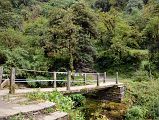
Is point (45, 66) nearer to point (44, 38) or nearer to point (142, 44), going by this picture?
point (44, 38)

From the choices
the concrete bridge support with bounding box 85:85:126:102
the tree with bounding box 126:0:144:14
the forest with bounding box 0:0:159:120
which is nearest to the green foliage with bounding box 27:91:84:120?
the forest with bounding box 0:0:159:120

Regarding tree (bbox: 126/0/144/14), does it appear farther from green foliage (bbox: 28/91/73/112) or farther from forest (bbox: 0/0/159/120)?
green foliage (bbox: 28/91/73/112)

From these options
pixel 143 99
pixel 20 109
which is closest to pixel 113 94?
→ pixel 143 99

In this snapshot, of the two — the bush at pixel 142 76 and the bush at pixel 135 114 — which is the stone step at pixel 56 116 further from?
the bush at pixel 142 76

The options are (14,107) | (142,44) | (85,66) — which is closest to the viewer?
(14,107)

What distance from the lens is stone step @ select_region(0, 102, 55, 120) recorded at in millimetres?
7624

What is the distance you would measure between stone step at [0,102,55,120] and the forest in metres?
9.16

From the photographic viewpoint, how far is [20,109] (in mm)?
8625

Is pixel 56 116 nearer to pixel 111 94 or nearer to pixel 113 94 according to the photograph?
pixel 113 94

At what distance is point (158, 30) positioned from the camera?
109 feet

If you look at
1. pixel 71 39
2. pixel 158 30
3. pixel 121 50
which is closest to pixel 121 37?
pixel 121 50

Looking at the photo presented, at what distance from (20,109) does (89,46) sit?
20.3 m

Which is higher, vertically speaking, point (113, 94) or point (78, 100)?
point (113, 94)

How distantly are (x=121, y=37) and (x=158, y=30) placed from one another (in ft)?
15.4
